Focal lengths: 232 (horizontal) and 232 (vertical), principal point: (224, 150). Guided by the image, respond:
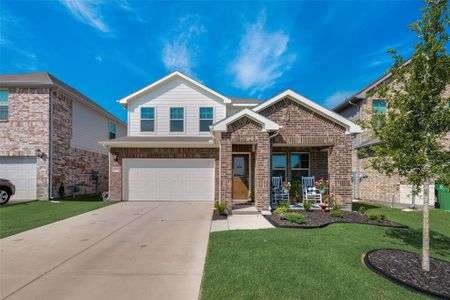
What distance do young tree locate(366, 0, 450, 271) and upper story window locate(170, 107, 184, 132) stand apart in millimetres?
11023

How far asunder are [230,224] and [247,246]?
2.21m

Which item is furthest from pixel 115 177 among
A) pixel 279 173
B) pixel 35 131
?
pixel 279 173

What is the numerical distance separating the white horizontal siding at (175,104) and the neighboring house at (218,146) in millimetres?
55

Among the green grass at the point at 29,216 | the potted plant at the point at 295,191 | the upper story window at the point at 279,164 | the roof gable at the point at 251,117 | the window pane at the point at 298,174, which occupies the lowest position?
the green grass at the point at 29,216

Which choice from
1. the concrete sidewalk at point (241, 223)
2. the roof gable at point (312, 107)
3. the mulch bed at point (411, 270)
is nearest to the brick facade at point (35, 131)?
the concrete sidewalk at point (241, 223)

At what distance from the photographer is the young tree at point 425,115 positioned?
4.05m

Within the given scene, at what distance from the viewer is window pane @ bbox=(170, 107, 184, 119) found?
45.2 ft

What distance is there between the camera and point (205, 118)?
1377cm

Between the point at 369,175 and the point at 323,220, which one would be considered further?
the point at 369,175

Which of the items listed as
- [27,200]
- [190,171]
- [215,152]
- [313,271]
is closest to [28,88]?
[27,200]

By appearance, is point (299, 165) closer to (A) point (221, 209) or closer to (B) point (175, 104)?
(A) point (221, 209)

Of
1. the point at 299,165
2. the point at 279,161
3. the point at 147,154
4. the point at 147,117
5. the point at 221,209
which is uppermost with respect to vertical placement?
the point at 147,117

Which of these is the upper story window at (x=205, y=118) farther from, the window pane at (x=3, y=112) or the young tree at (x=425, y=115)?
the window pane at (x=3, y=112)

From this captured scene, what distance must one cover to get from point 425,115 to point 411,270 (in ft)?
9.00
